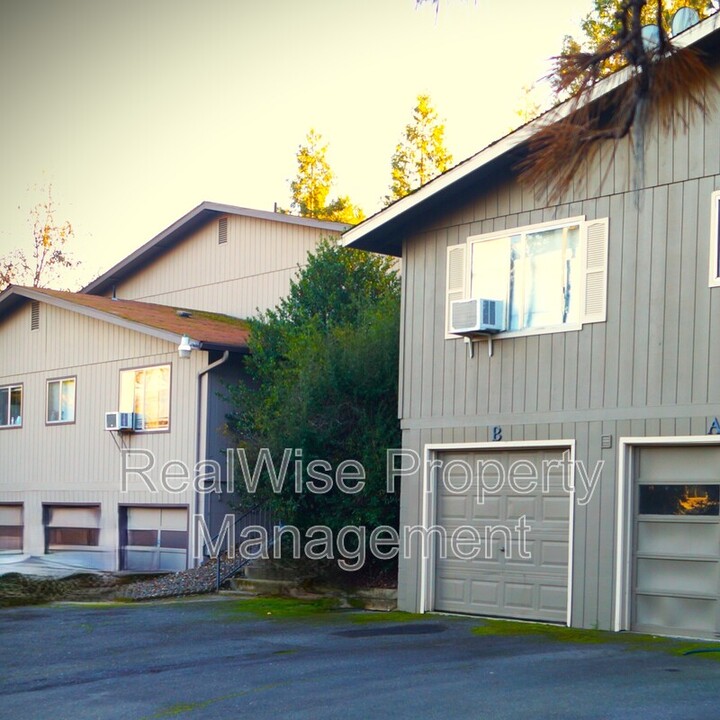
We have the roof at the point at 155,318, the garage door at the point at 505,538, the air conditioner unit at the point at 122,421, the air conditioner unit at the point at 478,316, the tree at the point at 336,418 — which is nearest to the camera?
the garage door at the point at 505,538

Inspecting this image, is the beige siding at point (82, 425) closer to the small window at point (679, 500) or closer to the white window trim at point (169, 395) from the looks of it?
the white window trim at point (169, 395)

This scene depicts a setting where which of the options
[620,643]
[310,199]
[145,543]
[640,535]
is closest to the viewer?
[620,643]

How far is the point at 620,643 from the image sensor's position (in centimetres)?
1230

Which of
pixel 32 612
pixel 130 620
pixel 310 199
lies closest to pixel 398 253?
pixel 130 620

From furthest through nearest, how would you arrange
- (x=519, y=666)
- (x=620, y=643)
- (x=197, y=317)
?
1. (x=197, y=317)
2. (x=620, y=643)
3. (x=519, y=666)

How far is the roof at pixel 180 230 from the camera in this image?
2444 cm

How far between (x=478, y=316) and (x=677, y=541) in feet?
12.2

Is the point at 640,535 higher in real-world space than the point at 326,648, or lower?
higher

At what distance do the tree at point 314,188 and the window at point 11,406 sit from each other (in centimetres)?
2041

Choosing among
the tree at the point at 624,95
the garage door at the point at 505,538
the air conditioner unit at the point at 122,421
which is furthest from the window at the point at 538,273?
the air conditioner unit at the point at 122,421

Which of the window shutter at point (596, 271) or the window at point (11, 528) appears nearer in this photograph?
the window shutter at point (596, 271)

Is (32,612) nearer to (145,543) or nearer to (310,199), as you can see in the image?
(145,543)

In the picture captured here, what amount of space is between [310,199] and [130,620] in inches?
1237

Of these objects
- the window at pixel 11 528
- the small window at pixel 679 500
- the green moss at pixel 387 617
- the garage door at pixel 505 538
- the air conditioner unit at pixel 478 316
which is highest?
the air conditioner unit at pixel 478 316
